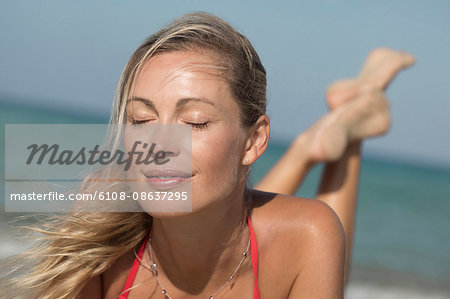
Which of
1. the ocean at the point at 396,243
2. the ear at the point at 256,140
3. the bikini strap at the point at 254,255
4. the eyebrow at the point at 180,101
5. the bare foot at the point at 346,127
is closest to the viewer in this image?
the eyebrow at the point at 180,101

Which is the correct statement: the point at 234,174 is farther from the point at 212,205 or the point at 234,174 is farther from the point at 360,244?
the point at 360,244

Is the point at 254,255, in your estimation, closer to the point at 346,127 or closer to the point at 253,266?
the point at 253,266

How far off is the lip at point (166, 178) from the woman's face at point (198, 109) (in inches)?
1.3

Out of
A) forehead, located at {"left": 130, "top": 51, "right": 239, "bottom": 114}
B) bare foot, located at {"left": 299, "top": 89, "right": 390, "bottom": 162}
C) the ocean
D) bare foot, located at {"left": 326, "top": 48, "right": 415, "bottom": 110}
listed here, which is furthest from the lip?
bare foot, located at {"left": 326, "top": 48, "right": 415, "bottom": 110}

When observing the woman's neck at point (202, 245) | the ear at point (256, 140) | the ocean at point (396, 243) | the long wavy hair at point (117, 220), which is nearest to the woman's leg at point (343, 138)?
the ocean at point (396, 243)

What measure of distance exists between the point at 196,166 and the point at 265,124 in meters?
0.54

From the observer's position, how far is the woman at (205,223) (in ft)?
7.61

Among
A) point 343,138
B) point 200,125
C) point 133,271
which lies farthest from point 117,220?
point 343,138

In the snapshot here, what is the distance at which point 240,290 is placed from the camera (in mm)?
2797

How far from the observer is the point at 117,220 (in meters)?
2.73

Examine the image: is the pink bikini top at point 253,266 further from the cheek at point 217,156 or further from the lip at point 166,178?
the lip at point 166,178

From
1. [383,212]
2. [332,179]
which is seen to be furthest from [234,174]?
[383,212]

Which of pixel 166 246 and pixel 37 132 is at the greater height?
pixel 166 246

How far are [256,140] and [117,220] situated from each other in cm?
80
